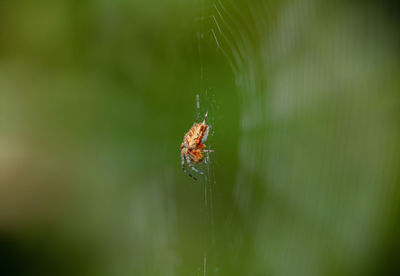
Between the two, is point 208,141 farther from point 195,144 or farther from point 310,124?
point 310,124

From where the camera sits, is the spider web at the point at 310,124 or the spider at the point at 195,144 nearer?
the spider web at the point at 310,124

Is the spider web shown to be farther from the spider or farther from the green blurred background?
the spider

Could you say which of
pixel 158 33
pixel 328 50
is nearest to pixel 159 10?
pixel 158 33

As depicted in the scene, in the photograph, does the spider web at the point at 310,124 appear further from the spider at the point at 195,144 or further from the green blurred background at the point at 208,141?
the spider at the point at 195,144

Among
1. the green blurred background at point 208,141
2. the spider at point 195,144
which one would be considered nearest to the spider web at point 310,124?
the green blurred background at point 208,141

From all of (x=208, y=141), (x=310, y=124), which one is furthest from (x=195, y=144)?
(x=310, y=124)

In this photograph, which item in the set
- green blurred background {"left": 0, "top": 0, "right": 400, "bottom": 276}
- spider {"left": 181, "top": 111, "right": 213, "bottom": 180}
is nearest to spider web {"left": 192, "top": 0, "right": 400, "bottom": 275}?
green blurred background {"left": 0, "top": 0, "right": 400, "bottom": 276}
